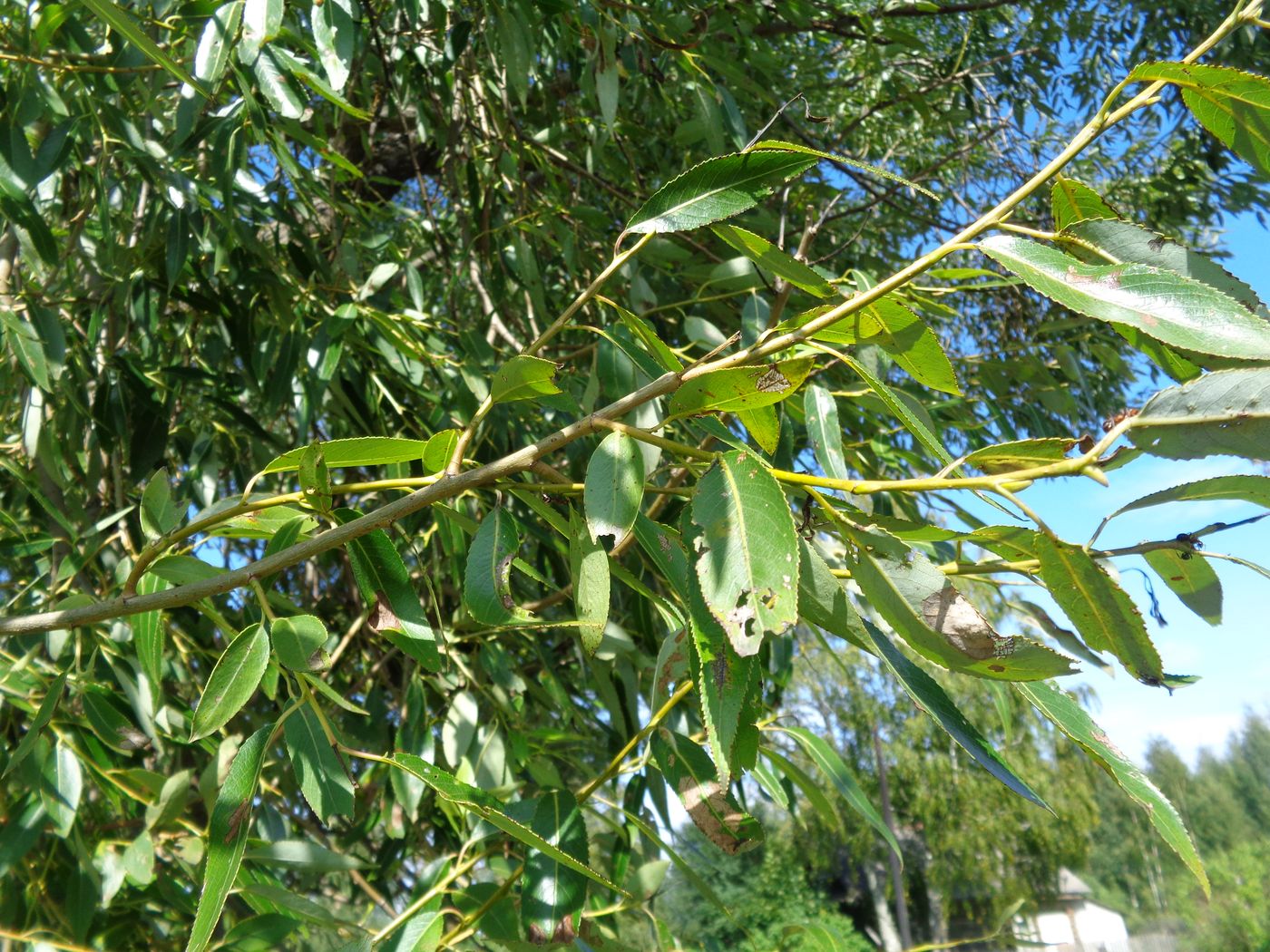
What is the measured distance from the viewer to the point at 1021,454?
1.27 ft

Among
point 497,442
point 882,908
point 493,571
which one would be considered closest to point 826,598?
point 493,571

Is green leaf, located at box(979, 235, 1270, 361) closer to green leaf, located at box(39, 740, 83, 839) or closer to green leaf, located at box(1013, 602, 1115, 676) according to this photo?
green leaf, located at box(1013, 602, 1115, 676)

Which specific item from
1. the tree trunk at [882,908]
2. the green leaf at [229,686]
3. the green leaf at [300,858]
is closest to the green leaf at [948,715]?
the green leaf at [229,686]

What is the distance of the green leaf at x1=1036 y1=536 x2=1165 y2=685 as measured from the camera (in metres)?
0.36

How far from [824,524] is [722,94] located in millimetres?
1026

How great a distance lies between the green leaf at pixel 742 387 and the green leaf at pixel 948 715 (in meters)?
0.11

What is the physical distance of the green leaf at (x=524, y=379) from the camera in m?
0.49

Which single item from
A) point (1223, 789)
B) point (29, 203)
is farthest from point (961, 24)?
point (1223, 789)

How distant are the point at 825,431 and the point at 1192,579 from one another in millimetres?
291

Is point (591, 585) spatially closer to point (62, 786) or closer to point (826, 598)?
point (826, 598)

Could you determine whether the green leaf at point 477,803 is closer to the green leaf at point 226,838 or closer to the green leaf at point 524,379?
the green leaf at point 226,838

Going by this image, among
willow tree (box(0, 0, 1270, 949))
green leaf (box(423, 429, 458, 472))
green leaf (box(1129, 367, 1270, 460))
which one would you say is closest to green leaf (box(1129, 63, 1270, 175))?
willow tree (box(0, 0, 1270, 949))

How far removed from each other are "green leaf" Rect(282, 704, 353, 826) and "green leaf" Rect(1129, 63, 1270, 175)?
21.1 inches

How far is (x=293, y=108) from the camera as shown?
0.97 meters
